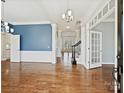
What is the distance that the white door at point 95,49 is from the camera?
776 cm

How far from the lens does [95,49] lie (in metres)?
8.04

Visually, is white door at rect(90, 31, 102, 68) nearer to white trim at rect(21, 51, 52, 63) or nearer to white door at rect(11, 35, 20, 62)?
white trim at rect(21, 51, 52, 63)

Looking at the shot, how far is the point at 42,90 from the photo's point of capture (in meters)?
3.98

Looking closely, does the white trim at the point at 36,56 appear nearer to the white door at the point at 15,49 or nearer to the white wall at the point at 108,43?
the white door at the point at 15,49

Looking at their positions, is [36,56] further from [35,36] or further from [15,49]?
[15,49]

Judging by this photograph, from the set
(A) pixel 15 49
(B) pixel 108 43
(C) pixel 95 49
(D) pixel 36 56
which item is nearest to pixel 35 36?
(D) pixel 36 56

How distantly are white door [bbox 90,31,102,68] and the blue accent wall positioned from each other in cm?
343

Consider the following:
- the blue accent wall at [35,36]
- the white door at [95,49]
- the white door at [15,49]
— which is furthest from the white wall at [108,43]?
the white door at [15,49]

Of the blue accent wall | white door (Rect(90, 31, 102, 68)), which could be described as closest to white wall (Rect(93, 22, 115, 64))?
white door (Rect(90, 31, 102, 68))

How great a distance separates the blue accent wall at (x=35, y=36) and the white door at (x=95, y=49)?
135 inches

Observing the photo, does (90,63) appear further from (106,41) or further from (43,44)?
(43,44)

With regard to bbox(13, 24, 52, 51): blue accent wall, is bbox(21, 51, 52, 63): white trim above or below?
below

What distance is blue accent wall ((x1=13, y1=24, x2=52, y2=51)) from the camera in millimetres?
10303

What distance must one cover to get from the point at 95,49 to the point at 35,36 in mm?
4548
